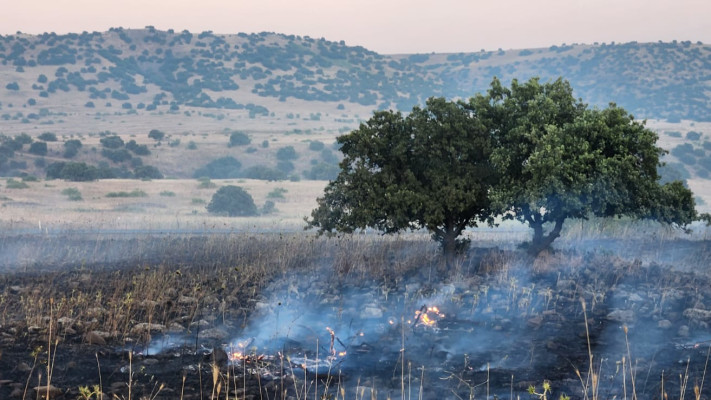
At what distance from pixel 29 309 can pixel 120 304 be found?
1.83m

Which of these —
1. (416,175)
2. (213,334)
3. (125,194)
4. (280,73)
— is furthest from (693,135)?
(213,334)

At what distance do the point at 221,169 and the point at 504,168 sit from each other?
2191 inches

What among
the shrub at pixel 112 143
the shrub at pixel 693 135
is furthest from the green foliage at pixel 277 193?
the shrub at pixel 693 135

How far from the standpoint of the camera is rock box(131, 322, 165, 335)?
15305mm

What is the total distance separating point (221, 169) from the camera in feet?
241

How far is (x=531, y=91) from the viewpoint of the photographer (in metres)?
21.3

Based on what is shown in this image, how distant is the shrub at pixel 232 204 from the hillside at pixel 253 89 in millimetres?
22777

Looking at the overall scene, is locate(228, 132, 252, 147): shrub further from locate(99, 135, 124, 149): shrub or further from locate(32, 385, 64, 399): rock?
locate(32, 385, 64, 399): rock

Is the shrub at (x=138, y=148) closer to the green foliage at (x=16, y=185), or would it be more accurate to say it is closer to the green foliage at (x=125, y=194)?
the green foliage at (x=16, y=185)

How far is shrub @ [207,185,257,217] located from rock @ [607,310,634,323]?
94.6ft

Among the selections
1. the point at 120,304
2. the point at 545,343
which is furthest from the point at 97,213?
the point at 545,343

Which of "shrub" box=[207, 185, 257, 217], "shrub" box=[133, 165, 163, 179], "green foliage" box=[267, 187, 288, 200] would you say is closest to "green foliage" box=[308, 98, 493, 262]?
"shrub" box=[207, 185, 257, 217]

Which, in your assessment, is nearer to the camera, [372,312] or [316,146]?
[372,312]

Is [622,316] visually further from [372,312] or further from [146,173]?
[146,173]
